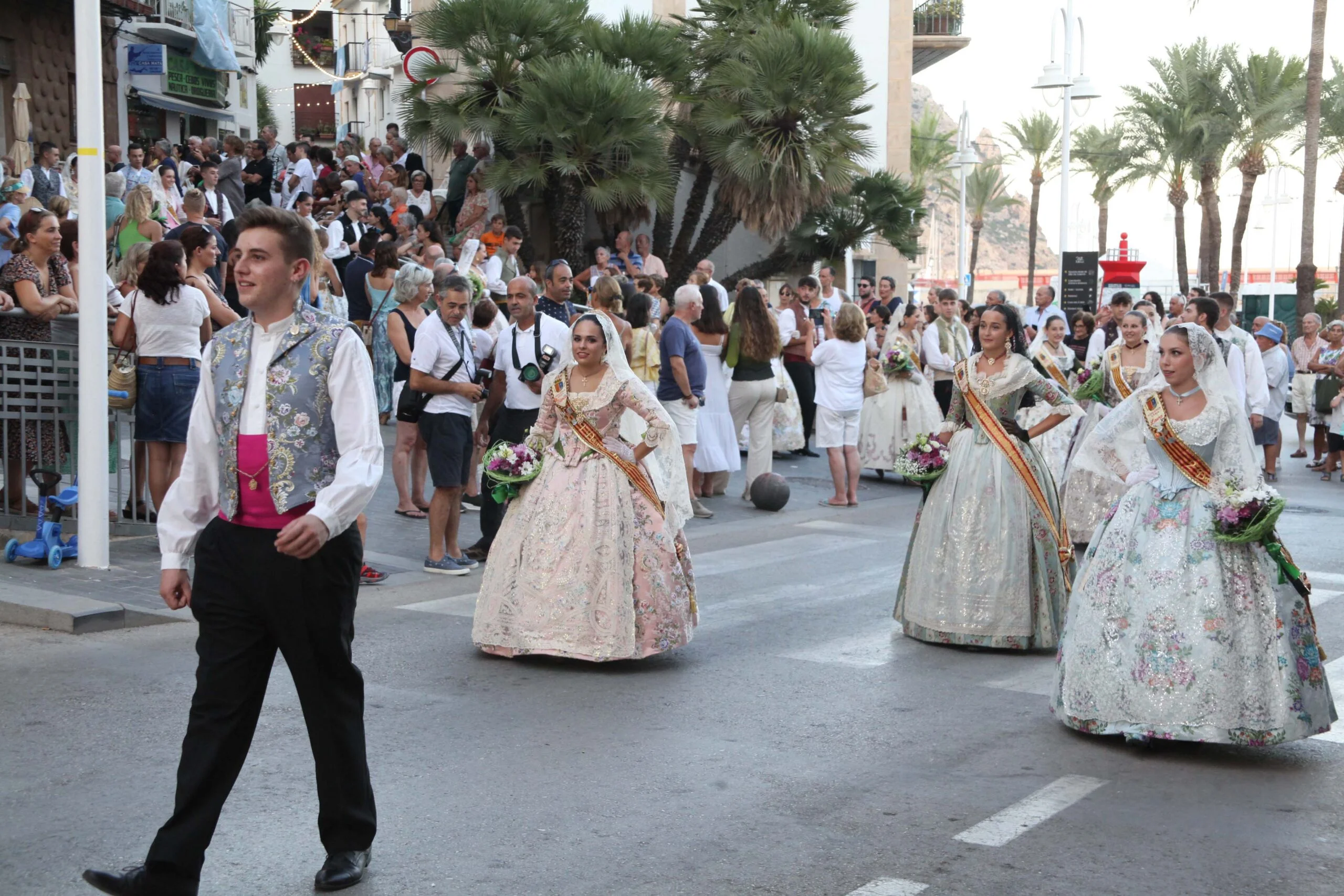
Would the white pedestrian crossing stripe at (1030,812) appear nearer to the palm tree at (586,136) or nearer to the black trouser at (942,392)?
the black trouser at (942,392)

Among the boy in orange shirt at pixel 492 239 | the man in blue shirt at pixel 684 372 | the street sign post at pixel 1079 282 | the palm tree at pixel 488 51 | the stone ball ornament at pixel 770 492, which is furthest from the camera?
the street sign post at pixel 1079 282


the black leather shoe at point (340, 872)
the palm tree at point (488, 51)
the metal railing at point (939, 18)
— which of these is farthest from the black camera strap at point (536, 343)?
the metal railing at point (939, 18)

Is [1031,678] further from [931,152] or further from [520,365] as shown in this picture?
[931,152]

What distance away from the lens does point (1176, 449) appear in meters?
6.39

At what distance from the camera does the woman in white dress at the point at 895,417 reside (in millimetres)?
16000

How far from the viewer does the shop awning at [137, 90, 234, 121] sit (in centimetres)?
3541

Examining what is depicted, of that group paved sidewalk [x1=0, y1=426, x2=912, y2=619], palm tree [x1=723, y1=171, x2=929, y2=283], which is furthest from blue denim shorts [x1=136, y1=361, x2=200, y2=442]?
palm tree [x1=723, y1=171, x2=929, y2=283]

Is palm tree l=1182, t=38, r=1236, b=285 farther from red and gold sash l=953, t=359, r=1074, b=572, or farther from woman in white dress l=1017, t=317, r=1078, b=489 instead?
red and gold sash l=953, t=359, r=1074, b=572

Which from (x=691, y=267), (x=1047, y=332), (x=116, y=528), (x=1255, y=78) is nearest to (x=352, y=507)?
(x=116, y=528)

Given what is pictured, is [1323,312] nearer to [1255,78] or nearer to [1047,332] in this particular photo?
[1255,78]

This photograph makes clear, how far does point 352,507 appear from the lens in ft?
13.7

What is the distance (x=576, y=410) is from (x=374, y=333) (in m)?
8.16

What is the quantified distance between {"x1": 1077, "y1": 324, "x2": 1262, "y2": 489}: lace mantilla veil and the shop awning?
107 feet

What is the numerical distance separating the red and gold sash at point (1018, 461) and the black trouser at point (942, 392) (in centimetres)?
858
